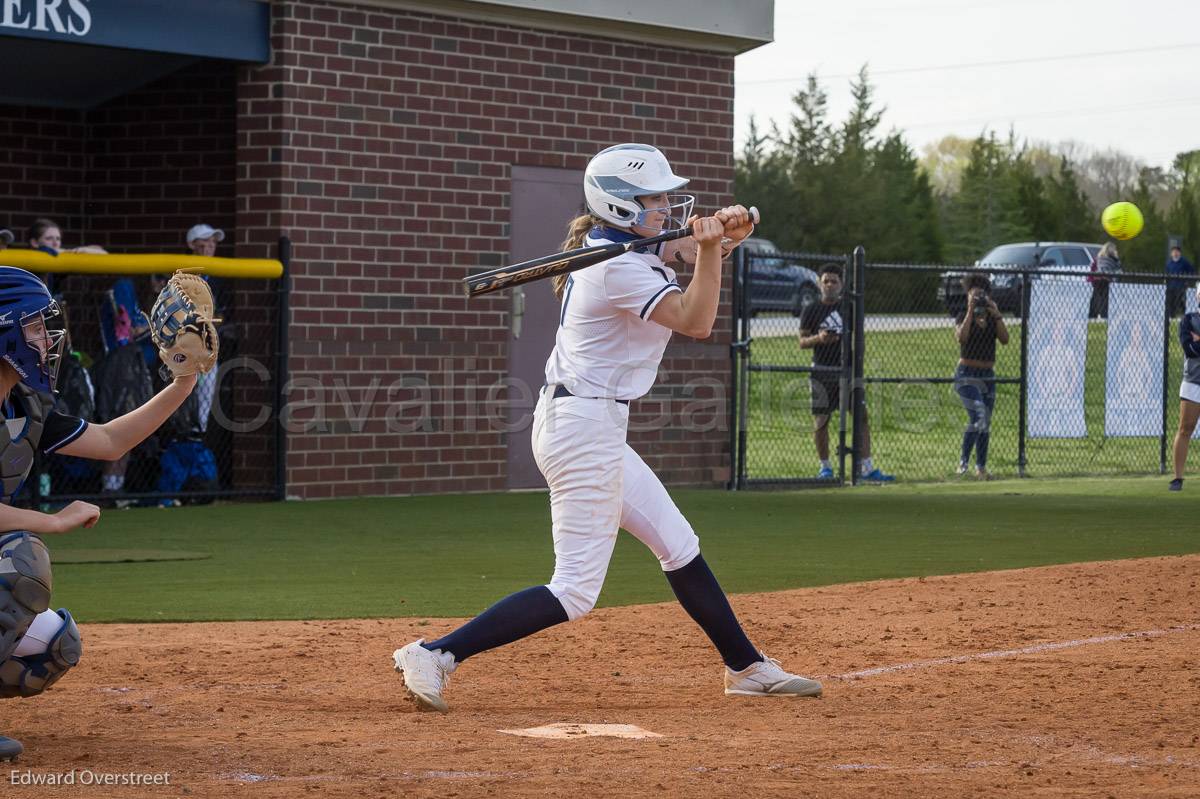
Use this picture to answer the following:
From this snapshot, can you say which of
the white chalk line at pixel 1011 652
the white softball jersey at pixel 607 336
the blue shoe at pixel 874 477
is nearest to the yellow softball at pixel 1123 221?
the blue shoe at pixel 874 477

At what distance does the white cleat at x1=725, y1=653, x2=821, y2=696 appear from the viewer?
6.47 m

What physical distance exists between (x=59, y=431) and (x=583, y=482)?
1.88 meters

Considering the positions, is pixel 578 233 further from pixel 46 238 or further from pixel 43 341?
pixel 46 238

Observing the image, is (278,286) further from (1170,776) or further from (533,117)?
(1170,776)

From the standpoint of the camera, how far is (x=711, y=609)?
21.2ft

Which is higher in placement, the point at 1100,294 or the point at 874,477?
the point at 1100,294

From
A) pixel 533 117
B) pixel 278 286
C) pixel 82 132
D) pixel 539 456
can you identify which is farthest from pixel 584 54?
pixel 539 456

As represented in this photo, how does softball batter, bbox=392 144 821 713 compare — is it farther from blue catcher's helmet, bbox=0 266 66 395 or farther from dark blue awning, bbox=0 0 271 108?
dark blue awning, bbox=0 0 271 108

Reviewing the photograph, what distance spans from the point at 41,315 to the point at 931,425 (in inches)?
893

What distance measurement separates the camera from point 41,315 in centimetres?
521

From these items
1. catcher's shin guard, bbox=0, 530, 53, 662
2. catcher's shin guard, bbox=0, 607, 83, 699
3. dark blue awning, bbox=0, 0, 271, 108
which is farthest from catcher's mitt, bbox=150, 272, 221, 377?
dark blue awning, bbox=0, 0, 271, 108

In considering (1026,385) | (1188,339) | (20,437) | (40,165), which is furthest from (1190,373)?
(20,437)

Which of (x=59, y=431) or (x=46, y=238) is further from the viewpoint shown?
(x=46, y=238)

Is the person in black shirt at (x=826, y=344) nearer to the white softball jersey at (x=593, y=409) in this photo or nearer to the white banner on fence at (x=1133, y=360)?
the white banner on fence at (x=1133, y=360)
